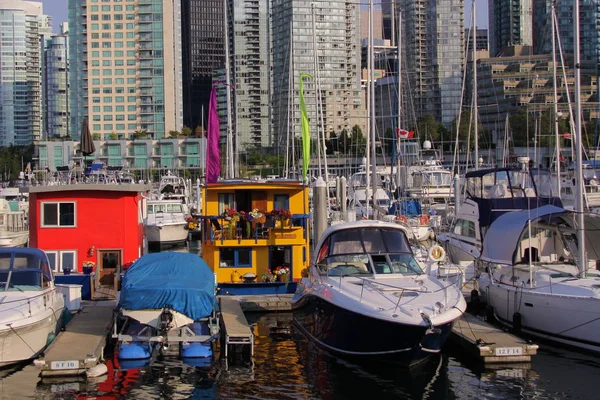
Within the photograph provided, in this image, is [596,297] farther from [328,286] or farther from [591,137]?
[591,137]

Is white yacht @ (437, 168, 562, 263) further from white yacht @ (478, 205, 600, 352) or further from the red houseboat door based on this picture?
the red houseboat door

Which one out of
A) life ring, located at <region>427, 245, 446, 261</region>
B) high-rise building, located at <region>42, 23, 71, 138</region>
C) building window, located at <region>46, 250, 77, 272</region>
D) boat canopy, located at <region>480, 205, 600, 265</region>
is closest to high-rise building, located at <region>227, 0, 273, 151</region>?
high-rise building, located at <region>42, 23, 71, 138</region>

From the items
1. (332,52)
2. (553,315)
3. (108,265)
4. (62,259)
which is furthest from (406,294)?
(332,52)

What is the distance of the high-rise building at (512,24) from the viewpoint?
17312 centimetres

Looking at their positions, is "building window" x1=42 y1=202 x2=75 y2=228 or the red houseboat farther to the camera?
"building window" x1=42 y1=202 x2=75 y2=228

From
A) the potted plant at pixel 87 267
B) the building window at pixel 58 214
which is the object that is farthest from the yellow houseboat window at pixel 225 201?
the building window at pixel 58 214

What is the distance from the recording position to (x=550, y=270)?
22.5 metres

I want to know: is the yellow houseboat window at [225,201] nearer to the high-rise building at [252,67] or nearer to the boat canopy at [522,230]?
the boat canopy at [522,230]

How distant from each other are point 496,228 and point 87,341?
12.0 metres

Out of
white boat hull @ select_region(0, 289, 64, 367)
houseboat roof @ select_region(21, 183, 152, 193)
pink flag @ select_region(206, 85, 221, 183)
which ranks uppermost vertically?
pink flag @ select_region(206, 85, 221, 183)

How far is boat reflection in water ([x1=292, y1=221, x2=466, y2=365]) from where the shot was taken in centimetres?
1764

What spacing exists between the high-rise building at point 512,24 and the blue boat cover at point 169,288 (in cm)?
16058

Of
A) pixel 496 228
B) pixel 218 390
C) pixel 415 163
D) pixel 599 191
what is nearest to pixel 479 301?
pixel 496 228

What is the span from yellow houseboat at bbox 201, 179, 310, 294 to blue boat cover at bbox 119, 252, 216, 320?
16.5 feet
